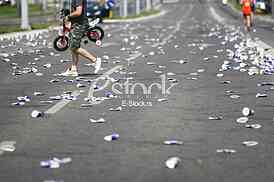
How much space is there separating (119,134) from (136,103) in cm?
257

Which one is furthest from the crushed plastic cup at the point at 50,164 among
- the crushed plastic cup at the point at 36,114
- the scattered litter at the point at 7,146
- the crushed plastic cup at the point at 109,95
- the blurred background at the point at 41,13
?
the blurred background at the point at 41,13

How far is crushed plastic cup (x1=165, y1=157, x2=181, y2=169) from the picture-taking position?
20.9ft

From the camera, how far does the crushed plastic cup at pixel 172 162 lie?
20.9 ft

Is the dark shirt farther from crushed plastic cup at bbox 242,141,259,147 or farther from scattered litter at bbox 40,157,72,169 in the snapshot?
scattered litter at bbox 40,157,72,169

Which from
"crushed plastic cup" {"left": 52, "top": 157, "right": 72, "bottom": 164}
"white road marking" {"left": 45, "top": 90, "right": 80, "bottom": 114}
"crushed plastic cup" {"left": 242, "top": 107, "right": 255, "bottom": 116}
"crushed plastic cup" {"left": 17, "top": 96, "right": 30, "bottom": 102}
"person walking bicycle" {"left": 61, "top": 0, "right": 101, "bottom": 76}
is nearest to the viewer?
"crushed plastic cup" {"left": 52, "top": 157, "right": 72, "bottom": 164}

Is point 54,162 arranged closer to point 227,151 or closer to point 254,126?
point 227,151

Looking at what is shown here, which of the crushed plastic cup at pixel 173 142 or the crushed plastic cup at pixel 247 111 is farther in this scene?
the crushed plastic cup at pixel 247 111

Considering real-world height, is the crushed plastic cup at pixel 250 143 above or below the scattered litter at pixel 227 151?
below

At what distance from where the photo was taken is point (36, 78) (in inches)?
553

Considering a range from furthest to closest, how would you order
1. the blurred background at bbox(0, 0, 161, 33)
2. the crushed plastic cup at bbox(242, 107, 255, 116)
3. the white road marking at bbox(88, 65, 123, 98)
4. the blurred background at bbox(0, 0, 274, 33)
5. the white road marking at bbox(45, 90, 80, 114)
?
1. the blurred background at bbox(0, 0, 274, 33)
2. the blurred background at bbox(0, 0, 161, 33)
3. the white road marking at bbox(88, 65, 123, 98)
4. the white road marking at bbox(45, 90, 80, 114)
5. the crushed plastic cup at bbox(242, 107, 255, 116)

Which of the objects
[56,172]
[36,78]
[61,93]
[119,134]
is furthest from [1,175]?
[36,78]

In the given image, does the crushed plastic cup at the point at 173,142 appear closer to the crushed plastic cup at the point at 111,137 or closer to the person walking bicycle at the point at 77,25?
the crushed plastic cup at the point at 111,137

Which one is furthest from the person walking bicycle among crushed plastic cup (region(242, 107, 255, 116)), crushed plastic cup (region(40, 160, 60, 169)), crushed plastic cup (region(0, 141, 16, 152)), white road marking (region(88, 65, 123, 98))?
crushed plastic cup (region(40, 160, 60, 169))

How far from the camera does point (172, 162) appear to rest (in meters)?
6.45
